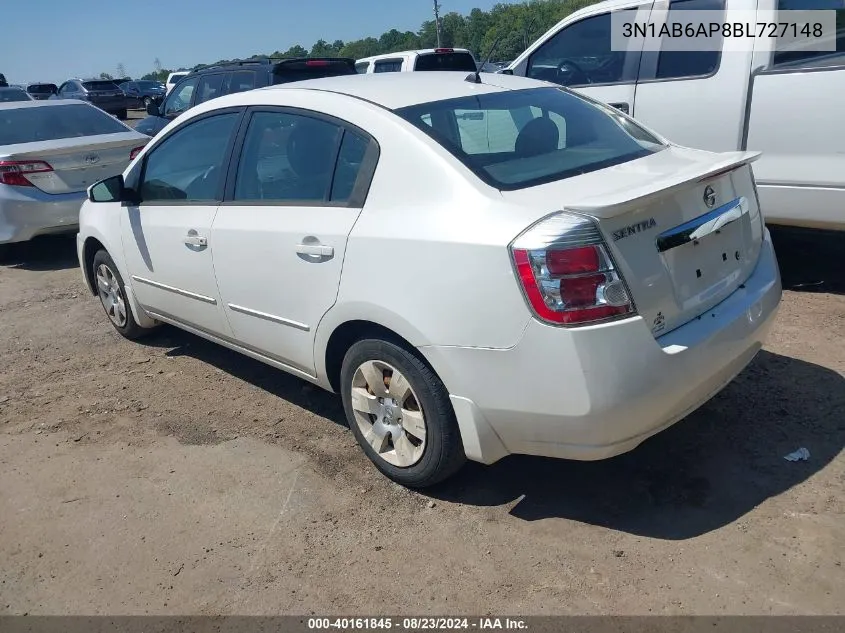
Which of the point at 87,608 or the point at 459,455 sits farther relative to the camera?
the point at 459,455

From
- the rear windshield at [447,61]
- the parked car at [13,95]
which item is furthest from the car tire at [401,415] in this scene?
the parked car at [13,95]

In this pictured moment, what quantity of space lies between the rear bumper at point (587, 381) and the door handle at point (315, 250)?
0.66m

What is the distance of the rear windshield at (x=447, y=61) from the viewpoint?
11.8 meters

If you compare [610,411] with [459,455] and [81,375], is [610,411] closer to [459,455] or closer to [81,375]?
[459,455]

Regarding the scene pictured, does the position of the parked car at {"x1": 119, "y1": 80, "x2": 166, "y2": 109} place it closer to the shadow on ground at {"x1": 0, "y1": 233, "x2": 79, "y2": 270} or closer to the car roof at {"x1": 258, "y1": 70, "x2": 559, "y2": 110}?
the shadow on ground at {"x1": 0, "y1": 233, "x2": 79, "y2": 270}

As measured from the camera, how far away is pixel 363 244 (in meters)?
3.18

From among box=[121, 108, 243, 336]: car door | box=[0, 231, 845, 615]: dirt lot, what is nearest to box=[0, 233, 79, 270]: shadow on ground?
box=[121, 108, 243, 336]: car door

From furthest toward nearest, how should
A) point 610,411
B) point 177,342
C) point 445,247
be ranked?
point 177,342 < point 445,247 < point 610,411

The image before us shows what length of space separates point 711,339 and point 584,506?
860 mm

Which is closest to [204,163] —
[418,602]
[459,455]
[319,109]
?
[319,109]

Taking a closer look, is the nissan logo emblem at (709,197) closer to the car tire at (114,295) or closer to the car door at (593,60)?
the car door at (593,60)

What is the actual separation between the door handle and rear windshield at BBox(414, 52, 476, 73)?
895 cm

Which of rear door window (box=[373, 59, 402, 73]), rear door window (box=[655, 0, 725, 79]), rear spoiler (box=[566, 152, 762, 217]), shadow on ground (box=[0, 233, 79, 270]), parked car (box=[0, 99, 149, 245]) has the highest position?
rear door window (box=[655, 0, 725, 79])

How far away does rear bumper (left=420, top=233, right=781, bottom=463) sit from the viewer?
2645 mm
